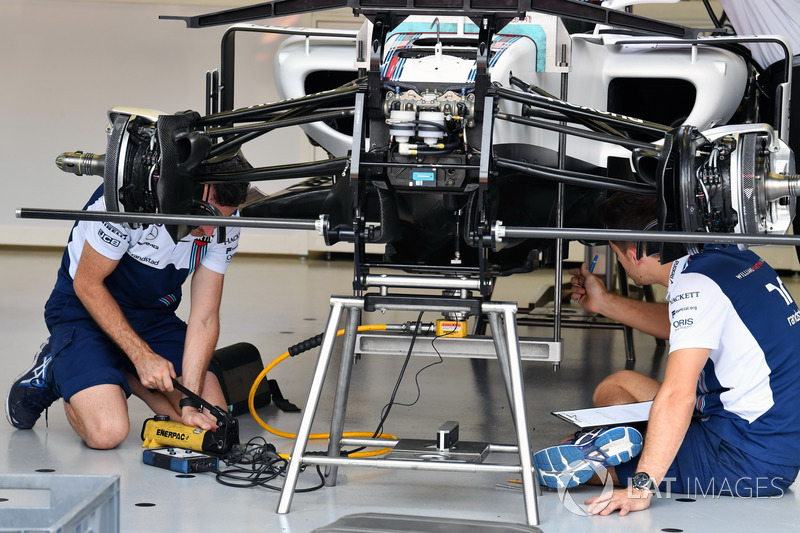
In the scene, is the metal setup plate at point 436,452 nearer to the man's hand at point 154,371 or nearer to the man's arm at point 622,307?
the man's arm at point 622,307

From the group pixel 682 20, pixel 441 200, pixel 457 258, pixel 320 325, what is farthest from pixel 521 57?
pixel 682 20

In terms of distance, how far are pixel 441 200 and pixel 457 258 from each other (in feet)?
1.14

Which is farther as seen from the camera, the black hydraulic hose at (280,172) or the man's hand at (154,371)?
the man's hand at (154,371)

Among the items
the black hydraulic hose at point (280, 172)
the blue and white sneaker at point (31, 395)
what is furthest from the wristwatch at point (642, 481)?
the blue and white sneaker at point (31, 395)

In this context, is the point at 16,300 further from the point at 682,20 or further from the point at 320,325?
the point at 682,20

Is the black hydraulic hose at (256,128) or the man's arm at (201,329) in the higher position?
the black hydraulic hose at (256,128)

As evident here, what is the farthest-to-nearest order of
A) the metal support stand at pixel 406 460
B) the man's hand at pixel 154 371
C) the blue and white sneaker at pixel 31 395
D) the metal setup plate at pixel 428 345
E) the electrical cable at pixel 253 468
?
the blue and white sneaker at pixel 31 395 → the man's hand at pixel 154 371 → the metal setup plate at pixel 428 345 → the electrical cable at pixel 253 468 → the metal support stand at pixel 406 460

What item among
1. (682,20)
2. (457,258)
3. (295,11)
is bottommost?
(457,258)

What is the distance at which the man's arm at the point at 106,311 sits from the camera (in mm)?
3207

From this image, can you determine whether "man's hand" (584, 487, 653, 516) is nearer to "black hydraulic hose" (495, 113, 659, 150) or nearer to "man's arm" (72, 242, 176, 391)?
"black hydraulic hose" (495, 113, 659, 150)

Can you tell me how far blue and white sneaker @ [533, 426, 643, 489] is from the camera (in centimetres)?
266

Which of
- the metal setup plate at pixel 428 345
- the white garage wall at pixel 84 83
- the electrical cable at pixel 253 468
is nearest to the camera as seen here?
the electrical cable at pixel 253 468

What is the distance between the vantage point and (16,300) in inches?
257

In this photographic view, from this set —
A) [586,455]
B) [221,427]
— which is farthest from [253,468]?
[586,455]
